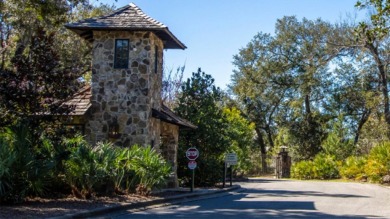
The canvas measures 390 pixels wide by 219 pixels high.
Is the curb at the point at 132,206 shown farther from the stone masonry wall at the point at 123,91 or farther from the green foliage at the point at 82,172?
the stone masonry wall at the point at 123,91

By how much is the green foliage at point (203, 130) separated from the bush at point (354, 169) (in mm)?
14420

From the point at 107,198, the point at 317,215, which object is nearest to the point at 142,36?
the point at 107,198

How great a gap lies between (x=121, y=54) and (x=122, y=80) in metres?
1.06

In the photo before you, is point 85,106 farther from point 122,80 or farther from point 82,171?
point 82,171

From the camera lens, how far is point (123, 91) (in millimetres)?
19656

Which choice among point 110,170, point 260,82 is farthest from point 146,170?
point 260,82

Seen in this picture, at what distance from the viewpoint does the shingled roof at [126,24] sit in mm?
19094

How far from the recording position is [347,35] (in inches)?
1505

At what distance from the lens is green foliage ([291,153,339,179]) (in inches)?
1656

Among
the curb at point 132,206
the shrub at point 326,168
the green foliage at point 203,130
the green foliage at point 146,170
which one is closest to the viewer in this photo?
the curb at point 132,206

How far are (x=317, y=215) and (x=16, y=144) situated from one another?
7.91m

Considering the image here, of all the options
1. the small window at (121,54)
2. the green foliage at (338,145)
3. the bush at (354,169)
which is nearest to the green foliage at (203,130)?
the small window at (121,54)

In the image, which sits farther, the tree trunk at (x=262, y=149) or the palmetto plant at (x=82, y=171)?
the tree trunk at (x=262, y=149)

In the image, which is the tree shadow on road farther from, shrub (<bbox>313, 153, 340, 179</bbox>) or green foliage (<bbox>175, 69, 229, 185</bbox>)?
shrub (<bbox>313, 153, 340, 179</bbox>)
